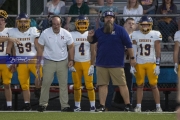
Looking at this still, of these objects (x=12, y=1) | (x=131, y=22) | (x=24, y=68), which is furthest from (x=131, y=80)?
(x=12, y=1)

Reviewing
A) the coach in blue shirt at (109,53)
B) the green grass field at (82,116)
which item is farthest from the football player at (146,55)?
the green grass field at (82,116)

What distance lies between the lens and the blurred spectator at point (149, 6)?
17.4 m

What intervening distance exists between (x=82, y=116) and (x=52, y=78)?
5.27 ft

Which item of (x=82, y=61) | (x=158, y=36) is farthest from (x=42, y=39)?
(x=158, y=36)

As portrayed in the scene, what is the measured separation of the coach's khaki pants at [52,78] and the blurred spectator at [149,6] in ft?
11.8

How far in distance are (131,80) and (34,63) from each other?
2172 mm

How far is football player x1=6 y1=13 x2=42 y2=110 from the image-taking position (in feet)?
50.2

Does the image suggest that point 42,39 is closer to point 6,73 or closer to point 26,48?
point 26,48

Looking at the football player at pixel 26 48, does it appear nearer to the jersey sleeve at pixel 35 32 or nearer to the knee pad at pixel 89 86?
the jersey sleeve at pixel 35 32

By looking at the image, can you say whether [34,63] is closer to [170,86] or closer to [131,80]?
[131,80]

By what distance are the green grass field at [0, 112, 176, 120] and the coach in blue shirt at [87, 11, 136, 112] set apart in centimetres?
66

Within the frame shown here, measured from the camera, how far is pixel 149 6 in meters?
17.5

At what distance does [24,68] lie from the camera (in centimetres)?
1532

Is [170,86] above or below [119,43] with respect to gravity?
below
